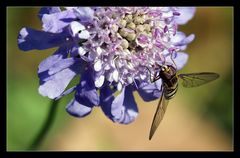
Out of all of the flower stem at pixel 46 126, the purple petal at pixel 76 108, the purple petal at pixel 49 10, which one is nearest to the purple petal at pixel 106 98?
the purple petal at pixel 76 108

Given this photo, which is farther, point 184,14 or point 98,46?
point 184,14

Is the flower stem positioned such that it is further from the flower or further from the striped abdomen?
the striped abdomen

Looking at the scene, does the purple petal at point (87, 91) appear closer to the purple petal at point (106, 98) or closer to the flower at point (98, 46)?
the flower at point (98, 46)

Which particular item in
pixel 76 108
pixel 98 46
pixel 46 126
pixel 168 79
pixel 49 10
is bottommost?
pixel 46 126

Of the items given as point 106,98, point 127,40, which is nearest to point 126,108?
point 106,98

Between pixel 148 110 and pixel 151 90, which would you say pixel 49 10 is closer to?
pixel 151 90

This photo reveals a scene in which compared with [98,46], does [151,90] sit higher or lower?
lower
